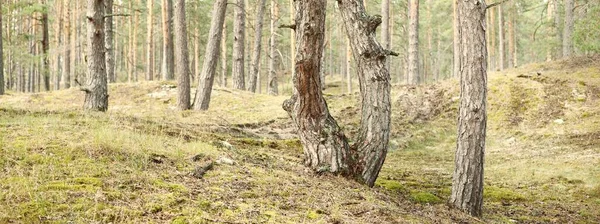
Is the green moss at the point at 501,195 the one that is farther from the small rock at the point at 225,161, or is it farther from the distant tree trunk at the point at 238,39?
the distant tree trunk at the point at 238,39

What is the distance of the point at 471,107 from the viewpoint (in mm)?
5957

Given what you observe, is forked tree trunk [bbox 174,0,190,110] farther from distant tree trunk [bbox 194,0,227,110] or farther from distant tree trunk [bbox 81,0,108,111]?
distant tree trunk [bbox 81,0,108,111]

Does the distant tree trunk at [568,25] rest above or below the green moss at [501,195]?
above

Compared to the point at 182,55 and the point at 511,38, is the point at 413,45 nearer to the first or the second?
the point at 182,55

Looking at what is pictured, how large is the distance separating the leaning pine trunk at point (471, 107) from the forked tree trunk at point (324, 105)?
1.04 meters

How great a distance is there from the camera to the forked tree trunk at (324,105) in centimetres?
630

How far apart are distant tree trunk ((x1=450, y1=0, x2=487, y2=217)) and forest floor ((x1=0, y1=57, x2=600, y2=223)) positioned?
38 centimetres

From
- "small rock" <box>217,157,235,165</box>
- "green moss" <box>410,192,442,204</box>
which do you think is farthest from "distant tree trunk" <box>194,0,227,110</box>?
"green moss" <box>410,192,442,204</box>

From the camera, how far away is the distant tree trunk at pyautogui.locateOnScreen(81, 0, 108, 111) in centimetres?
960

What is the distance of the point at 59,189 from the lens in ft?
13.4

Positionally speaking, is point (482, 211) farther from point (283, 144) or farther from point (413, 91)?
point (413, 91)

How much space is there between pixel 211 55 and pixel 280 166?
757cm

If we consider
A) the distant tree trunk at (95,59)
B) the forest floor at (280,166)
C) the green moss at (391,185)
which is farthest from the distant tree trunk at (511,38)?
the distant tree trunk at (95,59)

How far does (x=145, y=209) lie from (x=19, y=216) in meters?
0.90
